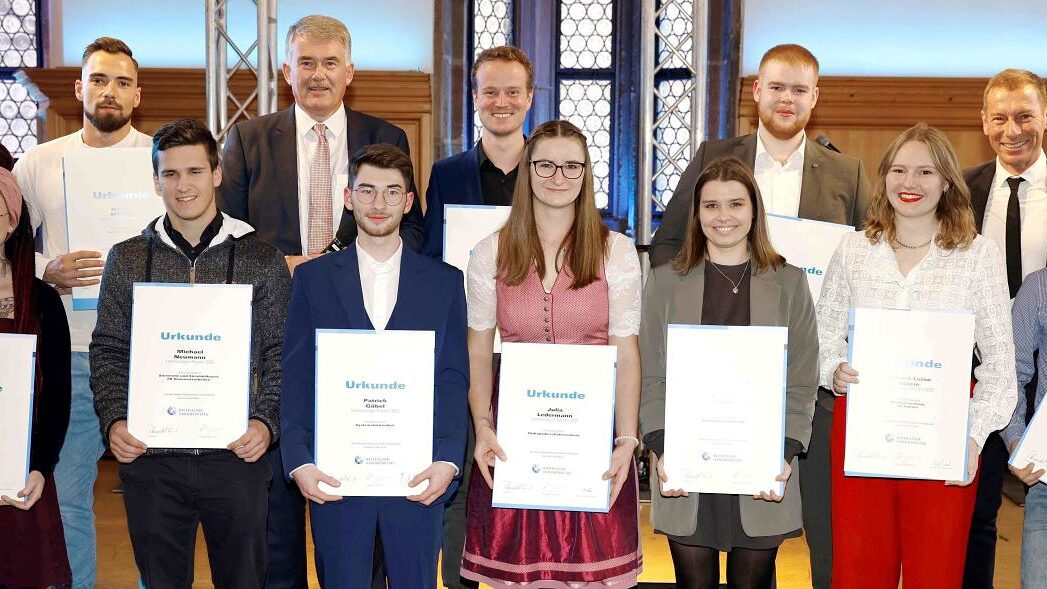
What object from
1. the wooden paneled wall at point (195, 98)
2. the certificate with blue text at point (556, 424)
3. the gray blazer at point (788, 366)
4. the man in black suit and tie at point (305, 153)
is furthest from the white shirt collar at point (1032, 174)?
the wooden paneled wall at point (195, 98)

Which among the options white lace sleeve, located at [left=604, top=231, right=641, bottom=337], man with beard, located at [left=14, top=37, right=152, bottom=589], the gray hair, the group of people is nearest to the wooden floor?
man with beard, located at [left=14, top=37, right=152, bottom=589]

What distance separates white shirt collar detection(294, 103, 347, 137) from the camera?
386 centimetres

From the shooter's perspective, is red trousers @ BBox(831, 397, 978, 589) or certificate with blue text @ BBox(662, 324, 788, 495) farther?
red trousers @ BBox(831, 397, 978, 589)

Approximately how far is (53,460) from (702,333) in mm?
2096

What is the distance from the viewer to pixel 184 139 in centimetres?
315

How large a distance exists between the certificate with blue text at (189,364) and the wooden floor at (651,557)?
1.57m

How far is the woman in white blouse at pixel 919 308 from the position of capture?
9.98 feet

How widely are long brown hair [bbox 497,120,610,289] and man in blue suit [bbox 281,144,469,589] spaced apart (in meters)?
0.19

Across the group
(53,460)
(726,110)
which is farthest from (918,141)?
(726,110)

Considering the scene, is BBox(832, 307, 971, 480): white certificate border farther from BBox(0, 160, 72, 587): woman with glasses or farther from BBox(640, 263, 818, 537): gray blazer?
BBox(0, 160, 72, 587): woman with glasses

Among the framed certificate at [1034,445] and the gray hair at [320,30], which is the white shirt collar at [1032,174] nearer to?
the framed certificate at [1034,445]

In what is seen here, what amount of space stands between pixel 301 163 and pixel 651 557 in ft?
8.02

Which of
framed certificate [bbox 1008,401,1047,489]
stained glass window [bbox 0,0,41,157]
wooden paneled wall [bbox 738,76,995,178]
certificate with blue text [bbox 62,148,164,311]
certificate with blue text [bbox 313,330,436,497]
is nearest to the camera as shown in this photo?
certificate with blue text [bbox 313,330,436,497]

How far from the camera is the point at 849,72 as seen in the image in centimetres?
764
